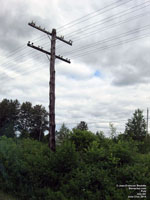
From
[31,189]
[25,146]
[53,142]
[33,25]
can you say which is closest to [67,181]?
[31,189]

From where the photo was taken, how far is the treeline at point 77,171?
7020 millimetres

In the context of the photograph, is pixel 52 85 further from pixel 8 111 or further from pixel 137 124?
pixel 8 111

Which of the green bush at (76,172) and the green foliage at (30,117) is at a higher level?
the green foliage at (30,117)

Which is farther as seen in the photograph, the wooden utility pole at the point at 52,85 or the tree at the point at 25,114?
the tree at the point at 25,114

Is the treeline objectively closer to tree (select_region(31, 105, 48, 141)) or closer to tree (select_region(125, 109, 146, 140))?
tree (select_region(125, 109, 146, 140))

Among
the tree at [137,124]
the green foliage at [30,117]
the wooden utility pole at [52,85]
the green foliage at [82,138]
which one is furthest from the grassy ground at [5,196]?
the green foliage at [30,117]

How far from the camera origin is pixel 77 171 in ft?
25.8

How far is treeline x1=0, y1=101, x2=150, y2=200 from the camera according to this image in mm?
7020

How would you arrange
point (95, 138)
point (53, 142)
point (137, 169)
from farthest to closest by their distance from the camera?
1. point (95, 138)
2. point (53, 142)
3. point (137, 169)

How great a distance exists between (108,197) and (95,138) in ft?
13.9

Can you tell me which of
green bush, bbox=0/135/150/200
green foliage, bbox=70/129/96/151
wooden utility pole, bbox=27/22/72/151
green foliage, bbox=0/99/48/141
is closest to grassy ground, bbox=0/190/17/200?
green bush, bbox=0/135/150/200

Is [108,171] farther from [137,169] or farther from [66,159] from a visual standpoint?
[66,159]

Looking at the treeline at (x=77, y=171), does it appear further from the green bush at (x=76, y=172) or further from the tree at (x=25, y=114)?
the tree at (x=25, y=114)

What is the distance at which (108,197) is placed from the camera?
642 cm
